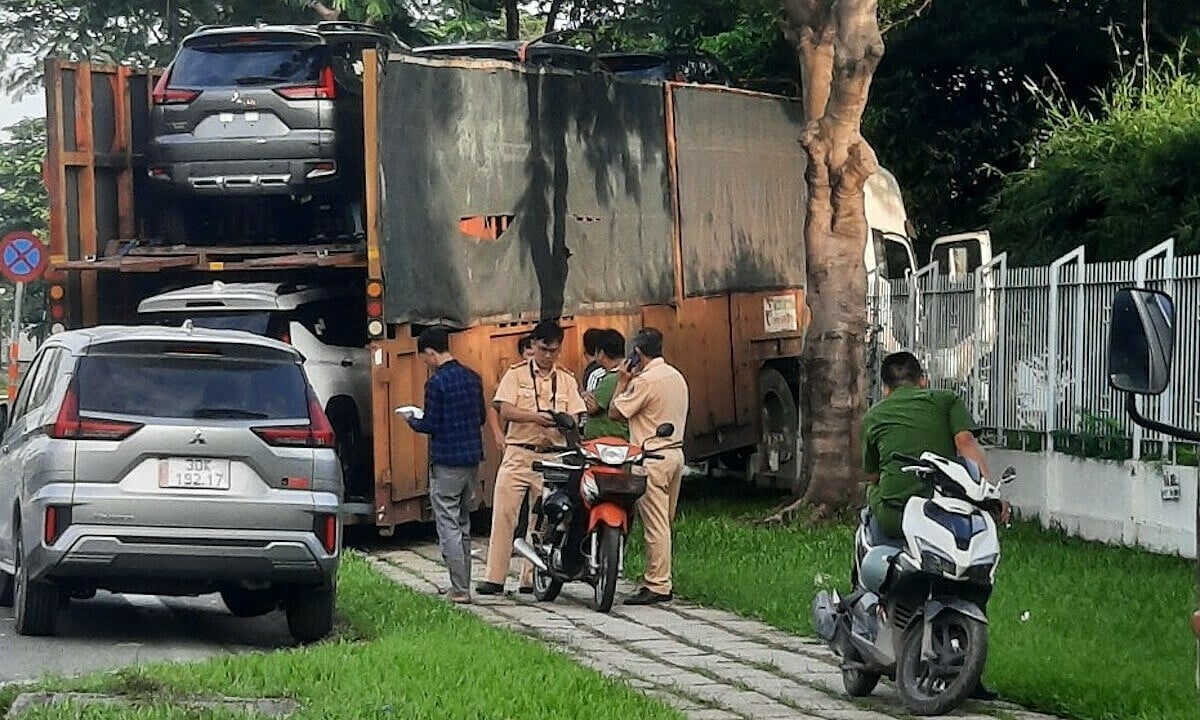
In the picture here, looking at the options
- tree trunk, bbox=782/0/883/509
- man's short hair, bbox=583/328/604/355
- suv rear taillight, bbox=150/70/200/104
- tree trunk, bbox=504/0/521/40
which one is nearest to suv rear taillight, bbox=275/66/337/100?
suv rear taillight, bbox=150/70/200/104

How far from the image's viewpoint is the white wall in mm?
15578

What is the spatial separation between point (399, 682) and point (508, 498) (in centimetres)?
493

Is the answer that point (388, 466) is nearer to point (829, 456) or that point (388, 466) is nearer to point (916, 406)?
point (829, 456)

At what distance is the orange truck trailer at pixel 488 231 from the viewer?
17469 millimetres

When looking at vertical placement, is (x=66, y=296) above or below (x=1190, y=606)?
above

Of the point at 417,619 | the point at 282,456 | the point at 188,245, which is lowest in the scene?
the point at 417,619

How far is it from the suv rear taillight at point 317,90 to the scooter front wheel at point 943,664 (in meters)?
9.86

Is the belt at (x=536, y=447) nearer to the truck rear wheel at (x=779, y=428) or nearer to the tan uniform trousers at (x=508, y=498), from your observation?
the tan uniform trousers at (x=508, y=498)

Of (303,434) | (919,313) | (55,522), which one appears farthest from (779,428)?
(55,522)

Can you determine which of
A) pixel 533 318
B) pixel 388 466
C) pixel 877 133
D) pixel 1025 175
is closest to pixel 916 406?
pixel 388 466

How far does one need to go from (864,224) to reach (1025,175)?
5.54m

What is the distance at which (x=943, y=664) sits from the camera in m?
9.79

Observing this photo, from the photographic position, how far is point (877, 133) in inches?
1134

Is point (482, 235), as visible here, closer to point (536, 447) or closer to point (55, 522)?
point (536, 447)
